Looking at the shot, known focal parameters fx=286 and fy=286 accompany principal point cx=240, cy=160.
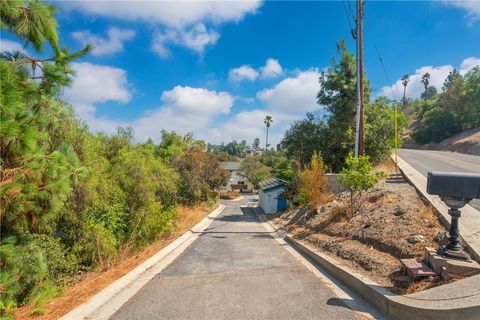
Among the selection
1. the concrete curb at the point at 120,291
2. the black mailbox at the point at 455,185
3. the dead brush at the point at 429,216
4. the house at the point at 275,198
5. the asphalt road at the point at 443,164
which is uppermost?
the black mailbox at the point at 455,185

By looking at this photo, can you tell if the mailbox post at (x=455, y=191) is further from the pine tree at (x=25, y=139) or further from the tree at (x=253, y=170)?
the tree at (x=253, y=170)

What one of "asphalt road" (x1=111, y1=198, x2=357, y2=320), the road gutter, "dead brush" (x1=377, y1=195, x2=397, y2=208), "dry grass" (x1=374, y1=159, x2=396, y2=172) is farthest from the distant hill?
"asphalt road" (x1=111, y1=198, x2=357, y2=320)

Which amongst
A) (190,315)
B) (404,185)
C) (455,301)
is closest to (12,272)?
(190,315)

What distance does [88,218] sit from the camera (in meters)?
8.31

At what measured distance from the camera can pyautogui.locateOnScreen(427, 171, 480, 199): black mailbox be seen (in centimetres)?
385

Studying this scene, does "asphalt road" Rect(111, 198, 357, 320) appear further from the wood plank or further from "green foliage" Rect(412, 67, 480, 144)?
"green foliage" Rect(412, 67, 480, 144)

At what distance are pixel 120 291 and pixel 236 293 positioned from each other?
6.51 feet

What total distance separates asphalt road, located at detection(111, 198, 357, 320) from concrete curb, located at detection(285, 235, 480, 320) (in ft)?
1.54

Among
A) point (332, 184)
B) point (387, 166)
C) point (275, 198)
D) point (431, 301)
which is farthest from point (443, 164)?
point (431, 301)

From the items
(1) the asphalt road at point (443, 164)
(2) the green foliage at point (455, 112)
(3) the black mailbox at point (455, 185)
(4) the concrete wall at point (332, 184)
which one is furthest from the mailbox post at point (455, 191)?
(2) the green foliage at point (455, 112)

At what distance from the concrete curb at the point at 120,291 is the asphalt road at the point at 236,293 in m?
0.16

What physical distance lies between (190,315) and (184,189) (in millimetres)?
18406

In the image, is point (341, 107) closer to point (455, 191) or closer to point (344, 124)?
point (344, 124)

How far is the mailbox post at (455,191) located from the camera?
387cm
